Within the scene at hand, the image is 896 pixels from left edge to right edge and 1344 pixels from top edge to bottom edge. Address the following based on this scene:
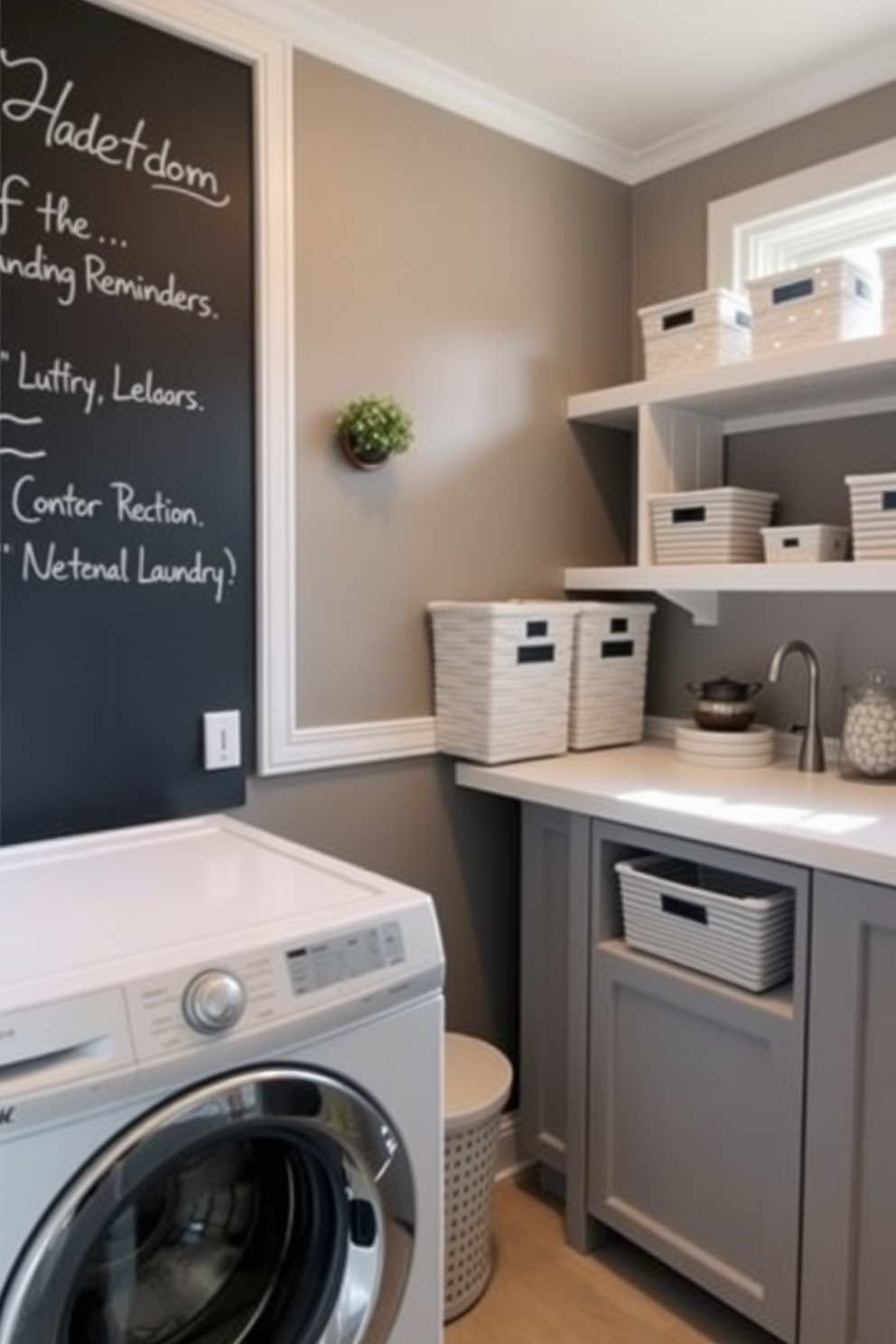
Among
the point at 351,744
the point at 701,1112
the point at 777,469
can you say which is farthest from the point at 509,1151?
the point at 777,469

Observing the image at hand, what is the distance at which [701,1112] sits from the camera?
1.78 meters

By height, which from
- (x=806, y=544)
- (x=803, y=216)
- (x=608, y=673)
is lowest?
(x=608, y=673)

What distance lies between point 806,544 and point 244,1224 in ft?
5.20

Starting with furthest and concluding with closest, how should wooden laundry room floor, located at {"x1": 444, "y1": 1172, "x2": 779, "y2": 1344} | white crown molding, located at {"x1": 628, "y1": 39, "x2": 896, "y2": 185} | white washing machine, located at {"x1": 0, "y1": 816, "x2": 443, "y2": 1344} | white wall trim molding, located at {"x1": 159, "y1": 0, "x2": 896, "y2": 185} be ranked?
white crown molding, located at {"x1": 628, "y1": 39, "x2": 896, "y2": 185} < white wall trim molding, located at {"x1": 159, "y1": 0, "x2": 896, "y2": 185} < wooden laundry room floor, located at {"x1": 444, "y1": 1172, "x2": 779, "y2": 1344} < white washing machine, located at {"x1": 0, "y1": 816, "x2": 443, "y2": 1344}

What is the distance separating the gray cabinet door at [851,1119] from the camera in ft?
4.93

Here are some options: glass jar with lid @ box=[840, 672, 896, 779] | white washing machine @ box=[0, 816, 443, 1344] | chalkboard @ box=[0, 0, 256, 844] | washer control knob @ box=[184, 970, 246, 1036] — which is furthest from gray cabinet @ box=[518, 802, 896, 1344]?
washer control knob @ box=[184, 970, 246, 1036]

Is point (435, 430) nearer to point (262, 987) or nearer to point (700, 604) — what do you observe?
point (700, 604)

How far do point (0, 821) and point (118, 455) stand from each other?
2.13ft

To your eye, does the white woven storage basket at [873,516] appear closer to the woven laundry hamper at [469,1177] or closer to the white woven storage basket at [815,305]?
the white woven storage basket at [815,305]

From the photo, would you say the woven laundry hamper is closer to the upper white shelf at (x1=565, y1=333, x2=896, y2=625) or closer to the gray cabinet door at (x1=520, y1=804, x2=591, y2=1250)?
the gray cabinet door at (x1=520, y1=804, x2=591, y2=1250)

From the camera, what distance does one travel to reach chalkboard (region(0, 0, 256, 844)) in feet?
5.32

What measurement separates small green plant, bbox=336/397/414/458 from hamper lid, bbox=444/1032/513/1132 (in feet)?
4.10

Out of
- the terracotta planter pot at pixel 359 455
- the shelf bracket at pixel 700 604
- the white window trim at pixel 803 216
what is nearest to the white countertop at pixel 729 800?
the shelf bracket at pixel 700 604

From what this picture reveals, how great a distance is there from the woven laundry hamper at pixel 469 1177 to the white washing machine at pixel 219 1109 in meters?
0.47
